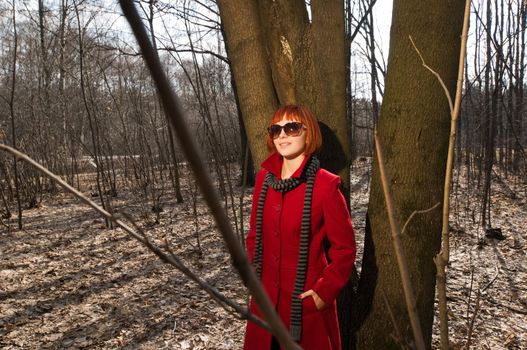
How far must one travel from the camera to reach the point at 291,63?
1.96 meters

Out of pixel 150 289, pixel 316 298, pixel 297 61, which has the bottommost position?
pixel 150 289

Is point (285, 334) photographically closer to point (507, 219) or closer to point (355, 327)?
point (355, 327)

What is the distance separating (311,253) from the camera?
1611mm

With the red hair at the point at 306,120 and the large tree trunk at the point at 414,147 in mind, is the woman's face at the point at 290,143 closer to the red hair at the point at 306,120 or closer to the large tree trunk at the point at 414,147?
the red hair at the point at 306,120

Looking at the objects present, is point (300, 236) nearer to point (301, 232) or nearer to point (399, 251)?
point (301, 232)

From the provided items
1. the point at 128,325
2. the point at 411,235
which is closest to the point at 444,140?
the point at 411,235

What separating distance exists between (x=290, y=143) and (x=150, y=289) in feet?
8.79

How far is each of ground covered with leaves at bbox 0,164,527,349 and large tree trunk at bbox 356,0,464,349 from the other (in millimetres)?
306

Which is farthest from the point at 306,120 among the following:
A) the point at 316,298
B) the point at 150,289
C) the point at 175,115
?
the point at 150,289

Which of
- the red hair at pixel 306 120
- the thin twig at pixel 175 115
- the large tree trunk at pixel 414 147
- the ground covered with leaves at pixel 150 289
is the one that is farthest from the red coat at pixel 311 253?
the thin twig at pixel 175 115

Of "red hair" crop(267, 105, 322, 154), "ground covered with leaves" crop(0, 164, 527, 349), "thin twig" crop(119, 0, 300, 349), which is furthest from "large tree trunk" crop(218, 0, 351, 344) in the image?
"thin twig" crop(119, 0, 300, 349)

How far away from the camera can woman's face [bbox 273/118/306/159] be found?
1.66 m

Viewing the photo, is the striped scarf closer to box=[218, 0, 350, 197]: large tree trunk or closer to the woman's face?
the woman's face

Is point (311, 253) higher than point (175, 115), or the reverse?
point (175, 115)
